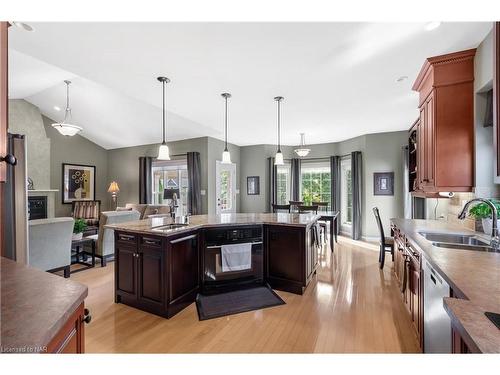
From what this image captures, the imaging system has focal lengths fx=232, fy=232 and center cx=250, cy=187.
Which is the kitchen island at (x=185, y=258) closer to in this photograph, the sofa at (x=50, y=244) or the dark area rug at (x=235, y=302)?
the dark area rug at (x=235, y=302)

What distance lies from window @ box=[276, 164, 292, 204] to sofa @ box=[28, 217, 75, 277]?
16.9ft

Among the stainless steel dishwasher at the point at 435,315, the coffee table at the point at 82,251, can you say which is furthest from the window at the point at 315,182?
the coffee table at the point at 82,251

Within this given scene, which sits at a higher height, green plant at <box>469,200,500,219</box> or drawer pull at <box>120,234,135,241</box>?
green plant at <box>469,200,500,219</box>

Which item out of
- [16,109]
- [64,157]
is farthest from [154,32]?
[64,157]

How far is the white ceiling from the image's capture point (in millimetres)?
1934

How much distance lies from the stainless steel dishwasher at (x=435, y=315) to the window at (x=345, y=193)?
495 centimetres

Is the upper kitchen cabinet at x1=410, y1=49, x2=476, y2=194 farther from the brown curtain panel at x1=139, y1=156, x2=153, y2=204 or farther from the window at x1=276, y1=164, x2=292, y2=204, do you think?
the brown curtain panel at x1=139, y1=156, x2=153, y2=204

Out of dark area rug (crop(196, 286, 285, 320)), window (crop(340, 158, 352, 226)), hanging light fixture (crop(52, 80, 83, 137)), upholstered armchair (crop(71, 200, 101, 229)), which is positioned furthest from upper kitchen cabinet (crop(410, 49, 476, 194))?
upholstered armchair (crop(71, 200, 101, 229))

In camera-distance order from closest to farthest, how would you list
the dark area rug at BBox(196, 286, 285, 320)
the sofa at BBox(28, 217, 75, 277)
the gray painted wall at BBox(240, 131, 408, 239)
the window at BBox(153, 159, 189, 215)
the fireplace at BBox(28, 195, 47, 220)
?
1. the dark area rug at BBox(196, 286, 285, 320)
2. the sofa at BBox(28, 217, 75, 277)
3. the gray painted wall at BBox(240, 131, 408, 239)
4. the fireplace at BBox(28, 195, 47, 220)
5. the window at BBox(153, 159, 189, 215)

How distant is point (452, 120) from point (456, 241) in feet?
3.86

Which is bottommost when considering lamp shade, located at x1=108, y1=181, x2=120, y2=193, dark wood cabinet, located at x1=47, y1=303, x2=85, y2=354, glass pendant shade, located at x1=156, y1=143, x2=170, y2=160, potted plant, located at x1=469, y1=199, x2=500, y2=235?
dark wood cabinet, located at x1=47, y1=303, x2=85, y2=354

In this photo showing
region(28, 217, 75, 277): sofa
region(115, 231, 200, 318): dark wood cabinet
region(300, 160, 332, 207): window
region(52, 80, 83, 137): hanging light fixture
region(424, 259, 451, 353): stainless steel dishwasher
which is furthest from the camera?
region(300, 160, 332, 207): window

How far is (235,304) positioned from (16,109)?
7.35 metres

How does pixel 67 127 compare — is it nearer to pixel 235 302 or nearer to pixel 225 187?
pixel 225 187
